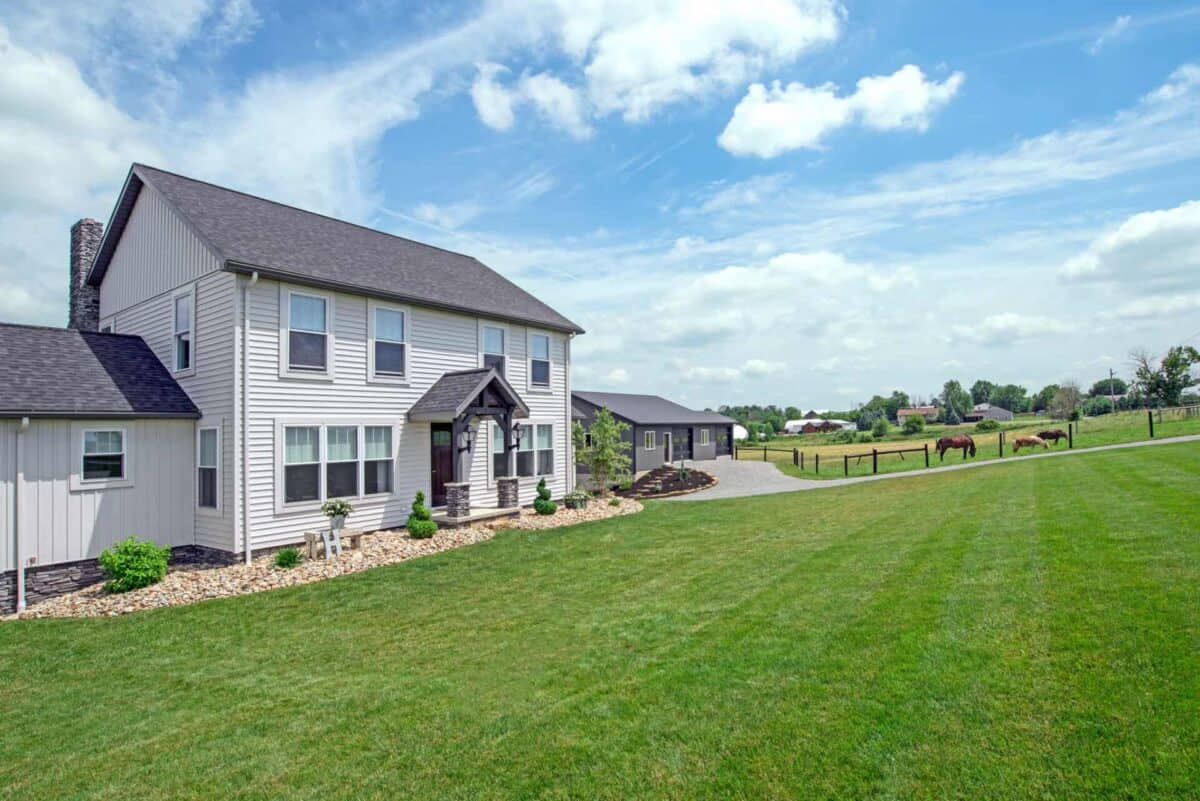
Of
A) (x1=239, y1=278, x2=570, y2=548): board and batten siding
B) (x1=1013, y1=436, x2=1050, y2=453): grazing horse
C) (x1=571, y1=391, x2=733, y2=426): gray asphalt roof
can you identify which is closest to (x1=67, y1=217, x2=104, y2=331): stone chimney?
(x1=239, y1=278, x2=570, y2=548): board and batten siding

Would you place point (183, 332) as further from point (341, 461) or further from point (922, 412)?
point (922, 412)

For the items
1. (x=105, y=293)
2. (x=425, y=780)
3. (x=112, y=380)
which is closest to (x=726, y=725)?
(x=425, y=780)

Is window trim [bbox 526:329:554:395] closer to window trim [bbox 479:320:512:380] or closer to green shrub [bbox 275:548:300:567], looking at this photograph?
window trim [bbox 479:320:512:380]

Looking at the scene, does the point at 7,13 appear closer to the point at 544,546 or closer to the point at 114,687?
the point at 114,687

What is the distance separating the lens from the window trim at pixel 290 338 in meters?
12.5

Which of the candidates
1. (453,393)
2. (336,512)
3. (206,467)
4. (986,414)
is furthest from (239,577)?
(986,414)

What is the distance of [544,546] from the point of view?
12.7 metres

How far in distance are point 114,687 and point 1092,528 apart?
12.3m

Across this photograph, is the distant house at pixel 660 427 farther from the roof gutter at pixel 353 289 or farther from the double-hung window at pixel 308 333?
the double-hung window at pixel 308 333

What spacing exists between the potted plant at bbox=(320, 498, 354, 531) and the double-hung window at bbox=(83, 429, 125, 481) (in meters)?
3.73

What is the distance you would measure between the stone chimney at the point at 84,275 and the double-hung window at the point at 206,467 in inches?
261

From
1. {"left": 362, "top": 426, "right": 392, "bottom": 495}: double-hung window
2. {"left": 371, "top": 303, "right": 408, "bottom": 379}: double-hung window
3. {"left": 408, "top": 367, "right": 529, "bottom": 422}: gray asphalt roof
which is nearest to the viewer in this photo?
{"left": 362, "top": 426, "right": 392, "bottom": 495}: double-hung window

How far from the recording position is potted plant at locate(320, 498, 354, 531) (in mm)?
12328

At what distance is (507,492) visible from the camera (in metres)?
16.7
